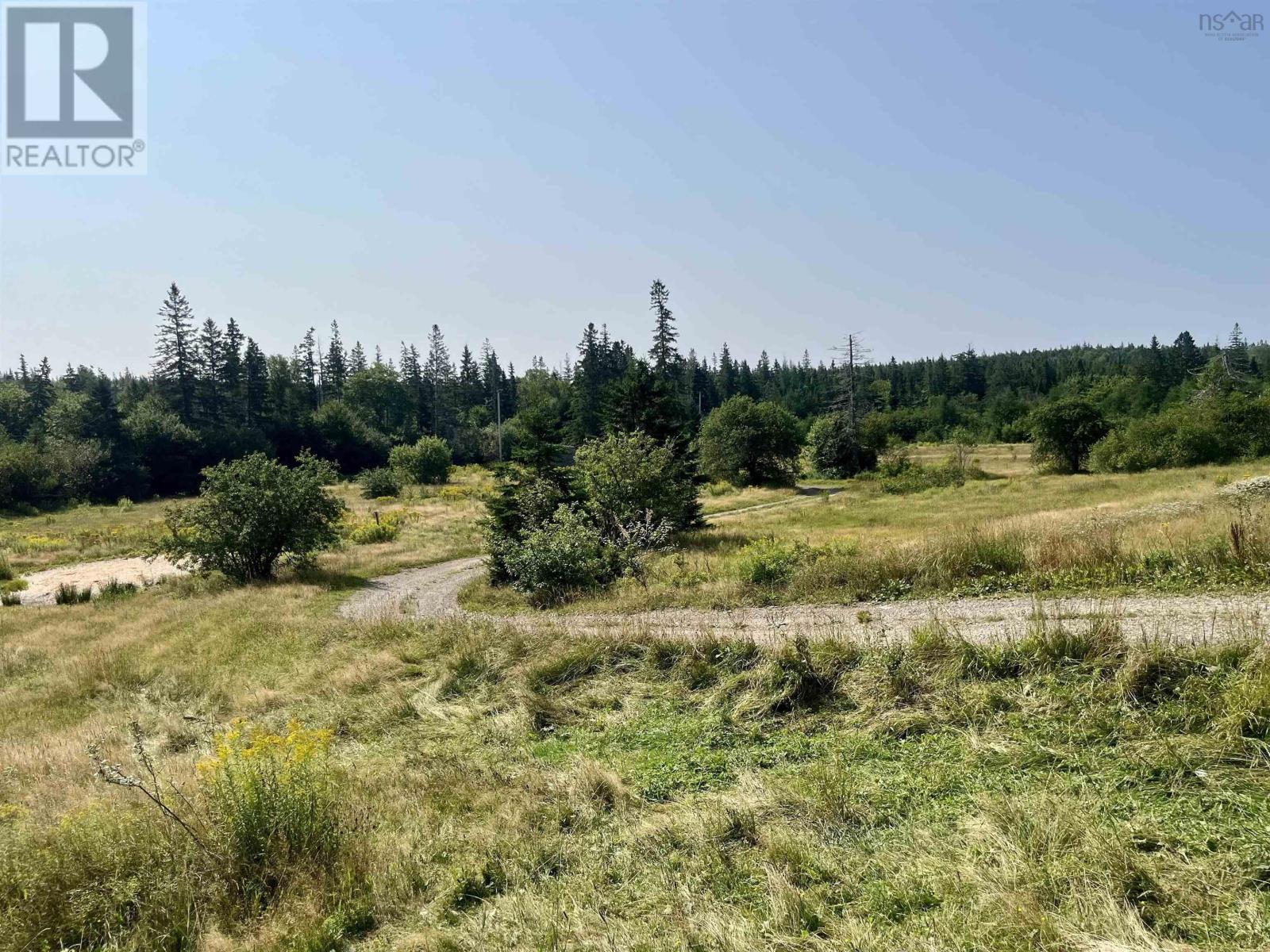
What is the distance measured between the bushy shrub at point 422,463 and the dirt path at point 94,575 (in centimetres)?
3688

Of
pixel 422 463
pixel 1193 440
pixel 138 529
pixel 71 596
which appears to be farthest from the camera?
pixel 422 463

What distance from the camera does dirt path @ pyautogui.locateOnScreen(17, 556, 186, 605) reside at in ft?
88.2

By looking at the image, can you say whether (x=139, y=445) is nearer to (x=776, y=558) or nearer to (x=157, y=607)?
(x=157, y=607)

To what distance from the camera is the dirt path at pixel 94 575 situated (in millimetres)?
26886

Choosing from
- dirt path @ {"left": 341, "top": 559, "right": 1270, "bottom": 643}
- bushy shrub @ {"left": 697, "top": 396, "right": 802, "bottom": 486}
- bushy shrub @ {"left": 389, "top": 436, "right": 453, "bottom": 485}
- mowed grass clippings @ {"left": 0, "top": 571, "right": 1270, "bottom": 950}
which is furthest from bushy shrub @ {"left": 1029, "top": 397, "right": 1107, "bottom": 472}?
bushy shrub @ {"left": 389, "top": 436, "right": 453, "bottom": 485}

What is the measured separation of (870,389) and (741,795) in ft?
394

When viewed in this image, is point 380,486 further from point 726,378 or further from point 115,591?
point 726,378

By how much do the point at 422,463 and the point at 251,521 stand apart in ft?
161

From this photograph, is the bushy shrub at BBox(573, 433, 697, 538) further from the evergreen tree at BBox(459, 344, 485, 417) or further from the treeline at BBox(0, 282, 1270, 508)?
the evergreen tree at BBox(459, 344, 485, 417)

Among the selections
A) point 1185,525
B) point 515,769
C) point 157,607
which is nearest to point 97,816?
point 515,769

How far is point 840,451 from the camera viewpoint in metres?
65.6

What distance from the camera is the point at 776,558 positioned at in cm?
1347

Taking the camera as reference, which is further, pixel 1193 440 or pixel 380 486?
pixel 380 486

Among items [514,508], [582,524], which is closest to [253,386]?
[514,508]
